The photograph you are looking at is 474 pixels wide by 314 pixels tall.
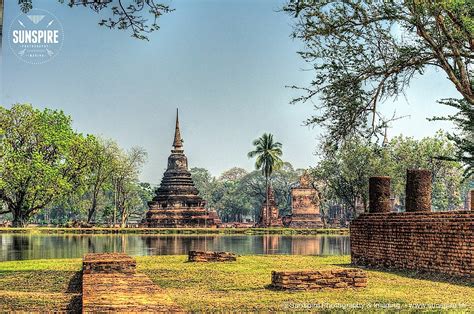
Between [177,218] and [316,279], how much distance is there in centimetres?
5329

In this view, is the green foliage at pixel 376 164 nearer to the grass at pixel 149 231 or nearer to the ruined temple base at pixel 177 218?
the grass at pixel 149 231

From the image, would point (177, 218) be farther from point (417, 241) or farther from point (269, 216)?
point (417, 241)

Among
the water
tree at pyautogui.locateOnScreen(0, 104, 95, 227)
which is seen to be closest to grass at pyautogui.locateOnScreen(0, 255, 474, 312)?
the water

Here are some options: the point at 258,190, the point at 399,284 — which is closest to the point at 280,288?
the point at 399,284

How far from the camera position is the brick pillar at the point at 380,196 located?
17.8 meters

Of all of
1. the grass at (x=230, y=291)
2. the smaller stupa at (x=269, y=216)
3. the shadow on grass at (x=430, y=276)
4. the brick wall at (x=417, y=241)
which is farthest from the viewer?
the smaller stupa at (x=269, y=216)

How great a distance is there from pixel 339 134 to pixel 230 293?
6229 millimetres

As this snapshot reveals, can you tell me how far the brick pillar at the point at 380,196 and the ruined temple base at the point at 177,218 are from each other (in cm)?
4572

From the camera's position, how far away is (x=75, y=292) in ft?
35.6

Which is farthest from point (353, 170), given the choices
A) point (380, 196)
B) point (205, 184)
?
point (205, 184)

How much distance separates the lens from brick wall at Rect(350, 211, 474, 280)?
12969 millimetres

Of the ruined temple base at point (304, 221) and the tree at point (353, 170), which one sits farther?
the ruined temple base at point (304, 221)

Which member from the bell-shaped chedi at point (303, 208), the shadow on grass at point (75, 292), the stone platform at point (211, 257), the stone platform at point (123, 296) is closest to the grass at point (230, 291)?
the shadow on grass at point (75, 292)

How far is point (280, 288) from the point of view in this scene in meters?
10.6
